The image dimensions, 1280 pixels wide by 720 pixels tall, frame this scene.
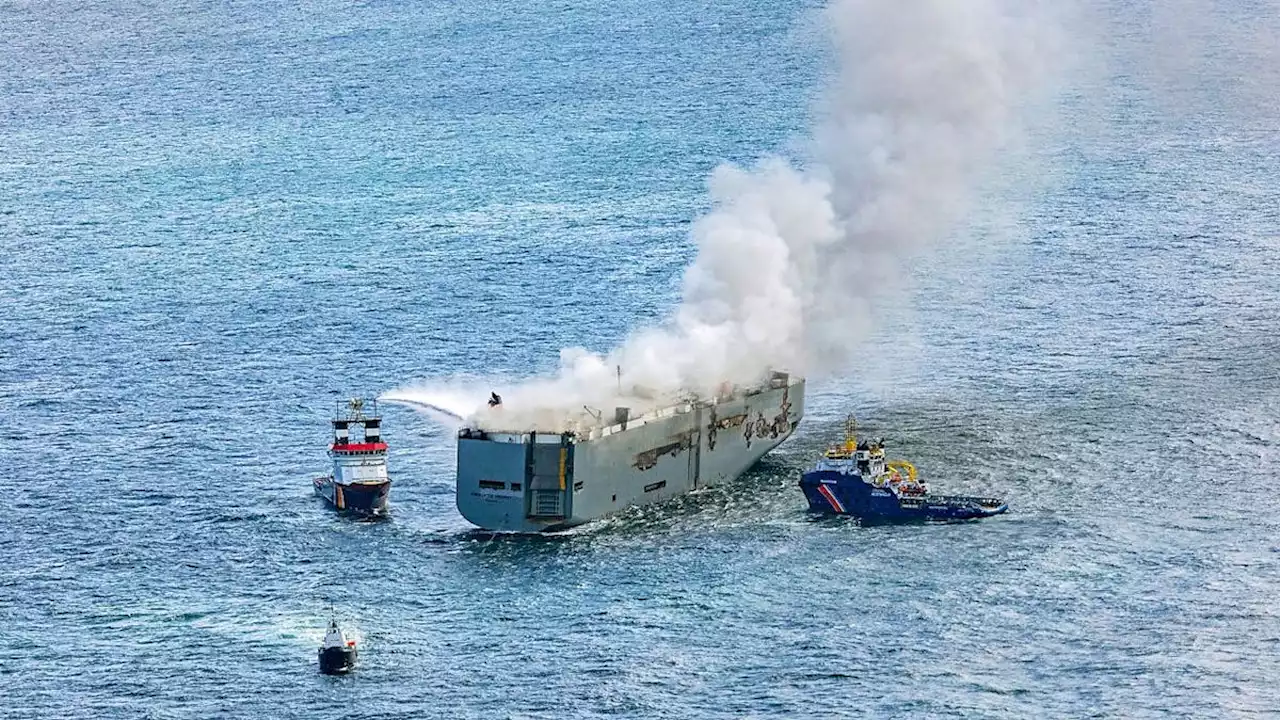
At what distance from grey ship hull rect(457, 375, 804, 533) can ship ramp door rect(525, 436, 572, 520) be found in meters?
0.06

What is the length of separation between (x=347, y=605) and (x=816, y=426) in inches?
1779

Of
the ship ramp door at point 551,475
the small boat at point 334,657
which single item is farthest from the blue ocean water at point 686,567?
the ship ramp door at point 551,475

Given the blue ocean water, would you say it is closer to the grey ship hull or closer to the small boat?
the small boat

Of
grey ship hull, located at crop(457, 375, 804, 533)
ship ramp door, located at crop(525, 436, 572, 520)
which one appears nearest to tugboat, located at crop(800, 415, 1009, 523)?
grey ship hull, located at crop(457, 375, 804, 533)

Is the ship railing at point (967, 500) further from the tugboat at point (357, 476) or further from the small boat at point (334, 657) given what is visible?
the small boat at point (334, 657)

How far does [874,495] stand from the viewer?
6250 inches

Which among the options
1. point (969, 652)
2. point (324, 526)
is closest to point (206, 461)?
point (324, 526)

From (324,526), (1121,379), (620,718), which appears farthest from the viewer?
(1121,379)

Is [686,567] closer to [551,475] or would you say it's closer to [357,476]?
[551,475]

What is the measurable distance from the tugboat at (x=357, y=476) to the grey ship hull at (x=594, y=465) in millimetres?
6193

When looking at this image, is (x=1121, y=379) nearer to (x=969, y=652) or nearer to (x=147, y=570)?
(x=969, y=652)

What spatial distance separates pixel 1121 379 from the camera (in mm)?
186250

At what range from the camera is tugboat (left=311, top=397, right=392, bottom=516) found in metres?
162

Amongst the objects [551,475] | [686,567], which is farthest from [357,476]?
[686,567]
